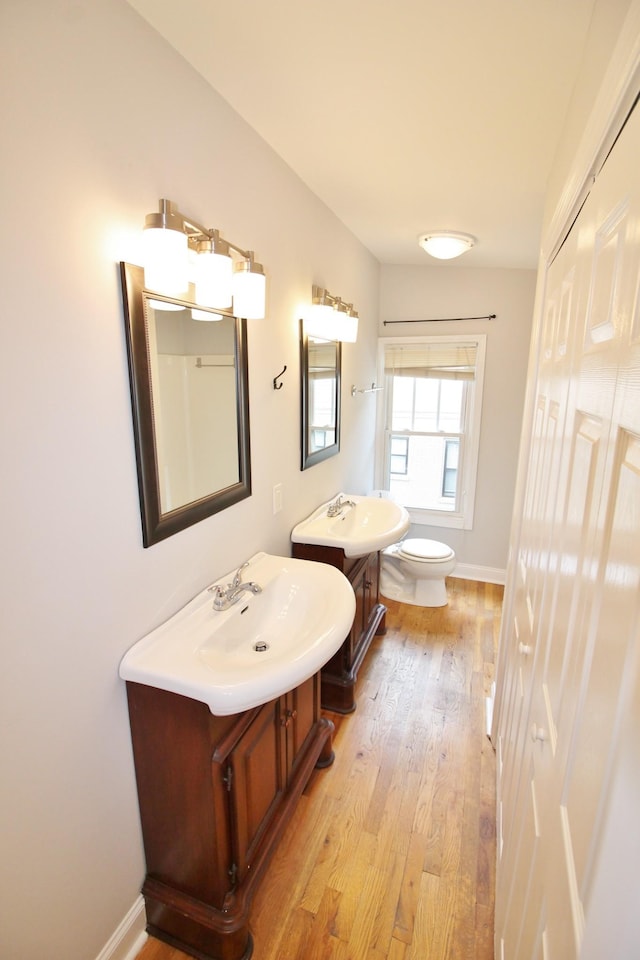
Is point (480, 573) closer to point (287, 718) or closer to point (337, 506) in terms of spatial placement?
point (337, 506)

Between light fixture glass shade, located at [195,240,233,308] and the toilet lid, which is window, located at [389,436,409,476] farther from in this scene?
light fixture glass shade, located at [195,240,233,308]

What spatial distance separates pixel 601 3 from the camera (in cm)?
89

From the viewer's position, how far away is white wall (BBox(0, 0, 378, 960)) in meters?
0.84

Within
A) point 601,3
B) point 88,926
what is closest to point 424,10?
point 601,3

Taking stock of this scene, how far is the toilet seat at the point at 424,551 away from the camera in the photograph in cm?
306

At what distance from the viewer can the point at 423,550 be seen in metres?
3.15

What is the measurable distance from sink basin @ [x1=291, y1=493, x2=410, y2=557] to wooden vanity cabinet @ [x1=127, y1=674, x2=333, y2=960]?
80 centimetres

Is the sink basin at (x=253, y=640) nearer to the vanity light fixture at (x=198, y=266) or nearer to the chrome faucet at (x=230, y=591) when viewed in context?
the chrome faucet at (x=230, y=591)

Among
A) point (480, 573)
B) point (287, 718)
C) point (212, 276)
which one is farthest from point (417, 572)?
point (212, 276)

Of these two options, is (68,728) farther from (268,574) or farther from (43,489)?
(268,574)

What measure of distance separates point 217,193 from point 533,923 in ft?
6.28

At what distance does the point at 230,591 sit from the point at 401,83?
1.58 metres

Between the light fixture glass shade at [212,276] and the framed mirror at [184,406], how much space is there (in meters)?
0.06

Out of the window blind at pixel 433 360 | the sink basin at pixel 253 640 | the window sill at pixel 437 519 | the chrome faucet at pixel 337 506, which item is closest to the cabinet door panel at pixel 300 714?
the sink basin at pixel 253 640
